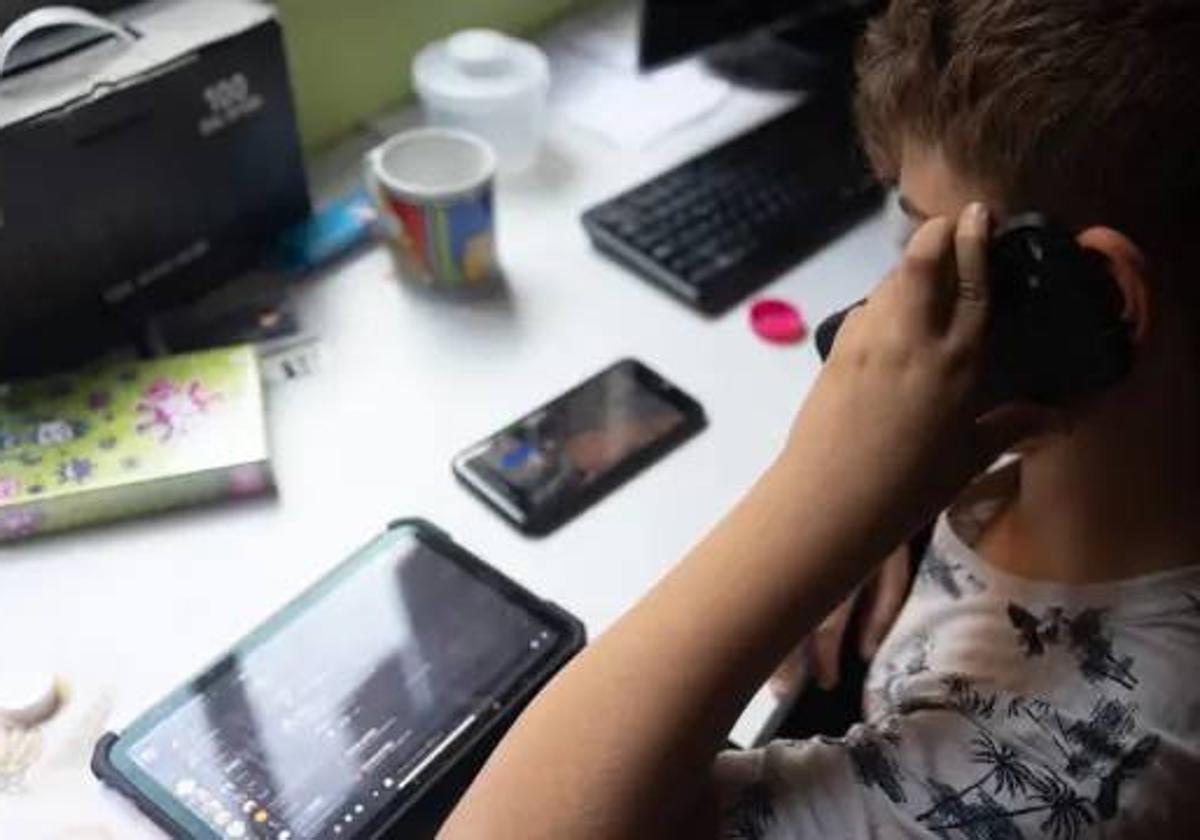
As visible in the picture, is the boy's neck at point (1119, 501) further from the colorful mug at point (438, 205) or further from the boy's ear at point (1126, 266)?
the colorful mug at point (438, 205)

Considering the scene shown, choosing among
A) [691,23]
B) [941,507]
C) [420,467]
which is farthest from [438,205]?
[941,507]

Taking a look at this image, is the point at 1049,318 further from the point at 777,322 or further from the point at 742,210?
the point at 742,210

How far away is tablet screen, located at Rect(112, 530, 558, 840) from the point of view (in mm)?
685

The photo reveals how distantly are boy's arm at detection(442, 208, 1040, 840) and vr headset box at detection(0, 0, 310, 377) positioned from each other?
0.46 metres

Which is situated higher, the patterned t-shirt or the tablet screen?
the patterned t-shirt

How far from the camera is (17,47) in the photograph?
2.97 ft

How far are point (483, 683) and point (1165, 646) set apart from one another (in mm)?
349

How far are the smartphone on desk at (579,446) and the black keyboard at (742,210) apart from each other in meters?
0.12

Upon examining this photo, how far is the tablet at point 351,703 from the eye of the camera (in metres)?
0.68

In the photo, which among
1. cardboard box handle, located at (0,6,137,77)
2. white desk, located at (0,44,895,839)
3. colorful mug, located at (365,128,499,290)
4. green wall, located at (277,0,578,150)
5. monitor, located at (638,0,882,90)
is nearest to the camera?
white desk, located at (0,44,895,839)

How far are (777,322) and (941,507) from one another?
37 cm

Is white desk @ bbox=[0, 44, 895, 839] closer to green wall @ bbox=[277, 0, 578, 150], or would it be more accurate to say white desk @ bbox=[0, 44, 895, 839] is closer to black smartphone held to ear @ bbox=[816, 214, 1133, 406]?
green wall @ bbox=[277, 0, 578, 150]

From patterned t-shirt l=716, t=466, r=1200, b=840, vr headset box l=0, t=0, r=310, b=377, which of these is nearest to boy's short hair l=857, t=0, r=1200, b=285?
patterned t-shirt l=716, t=466, r=1200, b=840

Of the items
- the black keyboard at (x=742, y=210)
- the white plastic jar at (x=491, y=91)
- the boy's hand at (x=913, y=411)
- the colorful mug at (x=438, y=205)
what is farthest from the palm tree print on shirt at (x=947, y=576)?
the white plastic jar at (x=491, y=91)
